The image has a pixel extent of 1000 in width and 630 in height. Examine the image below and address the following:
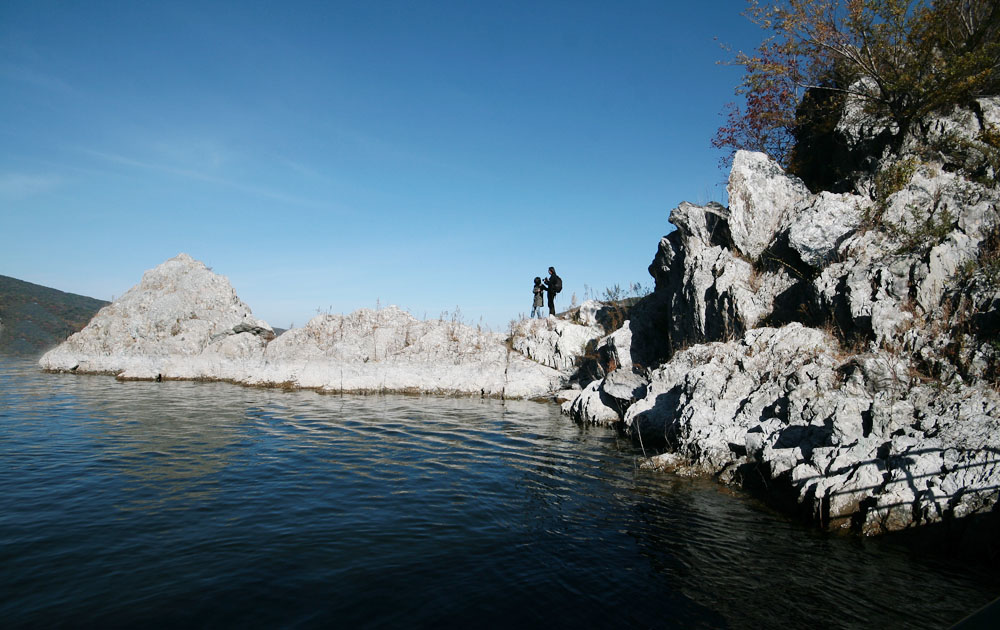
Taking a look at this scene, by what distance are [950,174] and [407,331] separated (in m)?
28.7

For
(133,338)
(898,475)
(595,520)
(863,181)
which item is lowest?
(595,520)

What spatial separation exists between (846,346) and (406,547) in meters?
14.3

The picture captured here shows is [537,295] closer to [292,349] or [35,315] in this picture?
[292,349]

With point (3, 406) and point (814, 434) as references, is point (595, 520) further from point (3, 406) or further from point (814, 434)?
point (3, 406)

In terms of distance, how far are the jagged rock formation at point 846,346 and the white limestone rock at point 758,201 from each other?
7 centimetres

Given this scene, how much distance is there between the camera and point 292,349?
3241 centimetres

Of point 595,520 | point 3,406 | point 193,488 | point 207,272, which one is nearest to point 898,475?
point 595,520

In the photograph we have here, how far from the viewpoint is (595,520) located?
1053 cm

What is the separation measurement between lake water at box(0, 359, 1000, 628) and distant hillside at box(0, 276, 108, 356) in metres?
49.6

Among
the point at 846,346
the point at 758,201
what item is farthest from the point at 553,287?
the point at 846,346

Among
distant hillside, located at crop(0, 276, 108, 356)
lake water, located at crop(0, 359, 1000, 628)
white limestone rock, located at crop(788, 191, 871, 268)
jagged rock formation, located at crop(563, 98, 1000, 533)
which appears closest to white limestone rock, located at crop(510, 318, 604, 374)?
jagged rock formation, located at crop(563, 98, 1000, 533)

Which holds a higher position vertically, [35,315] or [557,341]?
[35,315]

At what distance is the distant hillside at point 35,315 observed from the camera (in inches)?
2179

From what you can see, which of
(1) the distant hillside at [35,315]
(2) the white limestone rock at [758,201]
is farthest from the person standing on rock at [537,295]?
(1) the distant hillside at [35,315]
